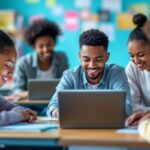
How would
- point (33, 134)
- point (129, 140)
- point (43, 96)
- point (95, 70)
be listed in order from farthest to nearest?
1. point (43, 96)
2. point (95, 70)
3. point (33, 134)
4. point (129, 140)

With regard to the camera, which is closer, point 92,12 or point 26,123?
point 26,123

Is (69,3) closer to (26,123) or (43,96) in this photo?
(43,96)

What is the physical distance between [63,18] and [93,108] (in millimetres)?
3948

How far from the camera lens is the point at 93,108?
1681 millimetres

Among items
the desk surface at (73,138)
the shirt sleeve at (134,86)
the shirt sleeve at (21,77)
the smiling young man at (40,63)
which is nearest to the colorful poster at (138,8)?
the smiling young man at (40,63)

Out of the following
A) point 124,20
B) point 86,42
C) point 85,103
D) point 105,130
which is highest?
point 124,20

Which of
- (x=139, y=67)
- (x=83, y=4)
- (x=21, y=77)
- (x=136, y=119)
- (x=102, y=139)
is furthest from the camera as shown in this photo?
(x=83, y=4)

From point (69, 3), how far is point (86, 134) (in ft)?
13.5

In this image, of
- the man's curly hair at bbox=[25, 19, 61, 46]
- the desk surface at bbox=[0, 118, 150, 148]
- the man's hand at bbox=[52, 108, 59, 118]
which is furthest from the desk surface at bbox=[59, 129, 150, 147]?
the man's curly hair at bbox=[25, 19, 61, 46]

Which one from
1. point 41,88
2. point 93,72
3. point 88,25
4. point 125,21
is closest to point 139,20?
point 93,72

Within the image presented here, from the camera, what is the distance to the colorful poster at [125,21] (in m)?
5.39

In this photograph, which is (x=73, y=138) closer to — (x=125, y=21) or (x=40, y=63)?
(x=40, y=63)

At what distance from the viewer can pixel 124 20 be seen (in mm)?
5391

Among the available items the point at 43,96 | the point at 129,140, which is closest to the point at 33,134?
the point at 129,140
